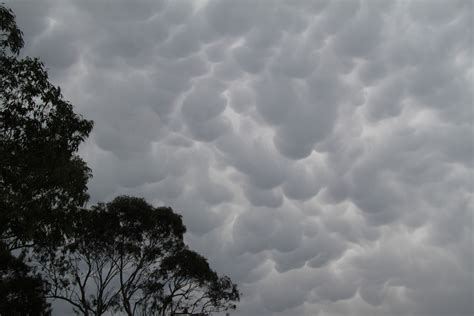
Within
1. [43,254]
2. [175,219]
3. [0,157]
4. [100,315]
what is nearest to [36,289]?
[43,254]

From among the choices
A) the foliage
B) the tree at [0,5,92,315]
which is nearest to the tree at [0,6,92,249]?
the tree at [0,5,92,315]

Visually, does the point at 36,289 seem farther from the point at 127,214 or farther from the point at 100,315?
the point at 127,214

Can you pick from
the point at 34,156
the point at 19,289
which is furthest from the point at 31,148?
Answer: the point at 19,289

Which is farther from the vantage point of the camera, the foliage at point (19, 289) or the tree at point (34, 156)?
the foliage at point (19, 289)

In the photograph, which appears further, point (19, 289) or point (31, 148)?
point (19, 289)

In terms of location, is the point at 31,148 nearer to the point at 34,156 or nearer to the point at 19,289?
the point at 34,156

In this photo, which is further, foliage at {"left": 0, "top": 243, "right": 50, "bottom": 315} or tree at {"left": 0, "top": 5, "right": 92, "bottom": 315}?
foliage at {"left": 0, "top": 243, "right": 50, "bottom": 315}

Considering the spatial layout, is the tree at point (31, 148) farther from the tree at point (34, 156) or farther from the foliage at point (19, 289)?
the foliage at point (19, 289)

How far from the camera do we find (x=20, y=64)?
17.6 metres

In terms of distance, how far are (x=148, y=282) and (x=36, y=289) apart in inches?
337

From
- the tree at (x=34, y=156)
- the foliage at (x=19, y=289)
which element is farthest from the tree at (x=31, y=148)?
the foliage at (x=19, y=289)

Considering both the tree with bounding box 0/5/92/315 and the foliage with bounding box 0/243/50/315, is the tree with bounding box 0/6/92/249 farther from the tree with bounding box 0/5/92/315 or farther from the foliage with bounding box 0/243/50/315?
the foliage with bounding box 0/243/50/315

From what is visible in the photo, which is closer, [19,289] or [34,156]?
[34,156]

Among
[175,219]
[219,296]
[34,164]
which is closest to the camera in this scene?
[34,164]
